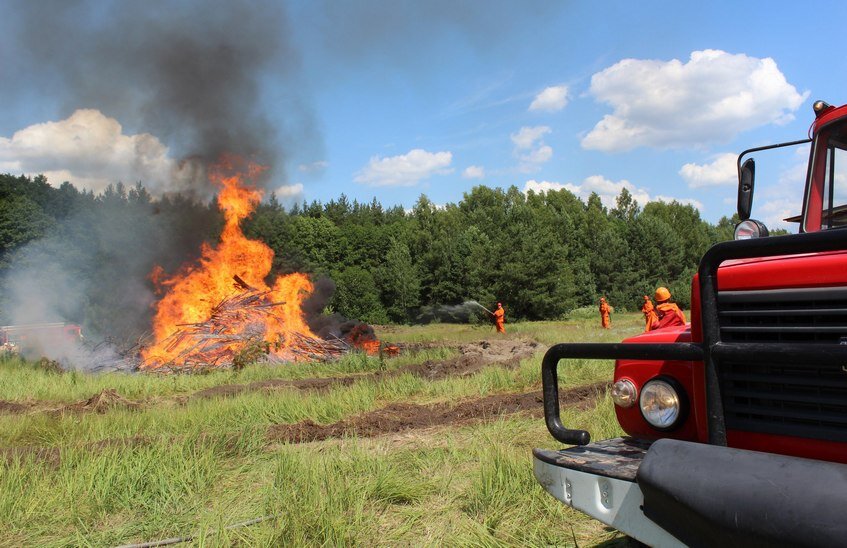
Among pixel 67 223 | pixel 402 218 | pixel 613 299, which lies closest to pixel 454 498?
pixel 67 223

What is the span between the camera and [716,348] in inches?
88.8

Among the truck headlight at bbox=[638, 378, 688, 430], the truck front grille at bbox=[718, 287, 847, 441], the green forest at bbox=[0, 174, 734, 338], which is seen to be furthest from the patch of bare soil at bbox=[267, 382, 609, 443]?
the green forest at bbox=[0, 174, 734, 338]

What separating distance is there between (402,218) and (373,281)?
21.5 metres

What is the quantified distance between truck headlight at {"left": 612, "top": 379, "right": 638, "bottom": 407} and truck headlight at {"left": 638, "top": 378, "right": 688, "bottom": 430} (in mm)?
67

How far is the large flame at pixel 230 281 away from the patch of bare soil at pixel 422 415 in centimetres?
963

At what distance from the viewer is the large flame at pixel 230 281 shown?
18.3 meters

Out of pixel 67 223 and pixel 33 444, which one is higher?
pixel 67 223

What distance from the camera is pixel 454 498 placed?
4223mm

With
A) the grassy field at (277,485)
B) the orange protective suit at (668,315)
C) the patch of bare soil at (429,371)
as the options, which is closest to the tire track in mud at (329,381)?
the patch of bare soil at (429,371)

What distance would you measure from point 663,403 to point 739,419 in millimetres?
367

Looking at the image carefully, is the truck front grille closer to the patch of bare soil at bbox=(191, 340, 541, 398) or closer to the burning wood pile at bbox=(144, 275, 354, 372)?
the patch of bare soil at bbox=(191, 340, 541, 398)

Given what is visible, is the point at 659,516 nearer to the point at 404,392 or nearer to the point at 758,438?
the point at 758,438

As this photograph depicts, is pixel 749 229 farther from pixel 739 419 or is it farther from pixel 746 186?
pixel 739 419

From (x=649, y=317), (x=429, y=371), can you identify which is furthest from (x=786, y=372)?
(x=649, y=317)
